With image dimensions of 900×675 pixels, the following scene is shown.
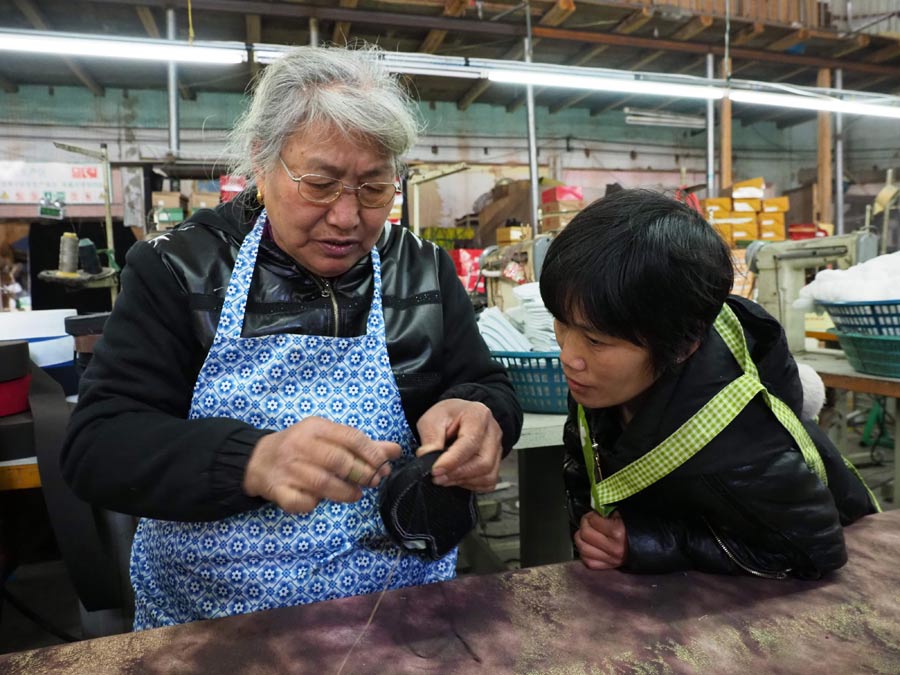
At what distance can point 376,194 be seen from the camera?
1.20 m

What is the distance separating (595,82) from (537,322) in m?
3.44

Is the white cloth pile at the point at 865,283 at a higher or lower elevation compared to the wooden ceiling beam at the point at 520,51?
lower

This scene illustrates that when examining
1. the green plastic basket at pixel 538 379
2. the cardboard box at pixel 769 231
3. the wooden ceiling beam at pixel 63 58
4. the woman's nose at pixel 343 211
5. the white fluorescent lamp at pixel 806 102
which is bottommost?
the green plastic basket at pixel 538 379

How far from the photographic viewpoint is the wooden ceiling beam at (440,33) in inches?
267

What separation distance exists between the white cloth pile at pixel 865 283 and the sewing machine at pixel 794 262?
A: 52 centimetres

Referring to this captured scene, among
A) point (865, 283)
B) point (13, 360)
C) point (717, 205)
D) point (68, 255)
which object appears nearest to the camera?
point (13, 360)

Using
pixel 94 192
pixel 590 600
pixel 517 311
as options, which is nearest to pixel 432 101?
pixel 94 192

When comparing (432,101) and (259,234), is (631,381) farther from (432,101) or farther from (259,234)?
(432,101)

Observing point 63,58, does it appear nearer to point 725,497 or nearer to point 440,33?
point 440,33

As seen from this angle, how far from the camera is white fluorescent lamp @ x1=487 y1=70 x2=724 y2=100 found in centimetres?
455

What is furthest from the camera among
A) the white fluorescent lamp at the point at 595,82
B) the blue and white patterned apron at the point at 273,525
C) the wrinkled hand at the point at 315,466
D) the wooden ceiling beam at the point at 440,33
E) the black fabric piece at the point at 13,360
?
the wooden ceiling beam at the point at 440,33

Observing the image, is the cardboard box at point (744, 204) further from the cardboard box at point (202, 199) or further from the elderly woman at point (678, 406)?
the elderly woman at point (678, 406)

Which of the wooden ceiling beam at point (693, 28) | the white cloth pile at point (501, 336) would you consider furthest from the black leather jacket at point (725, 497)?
the wooden ceiling beam at point (693, 28)

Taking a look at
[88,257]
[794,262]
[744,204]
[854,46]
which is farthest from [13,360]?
[854,46]
